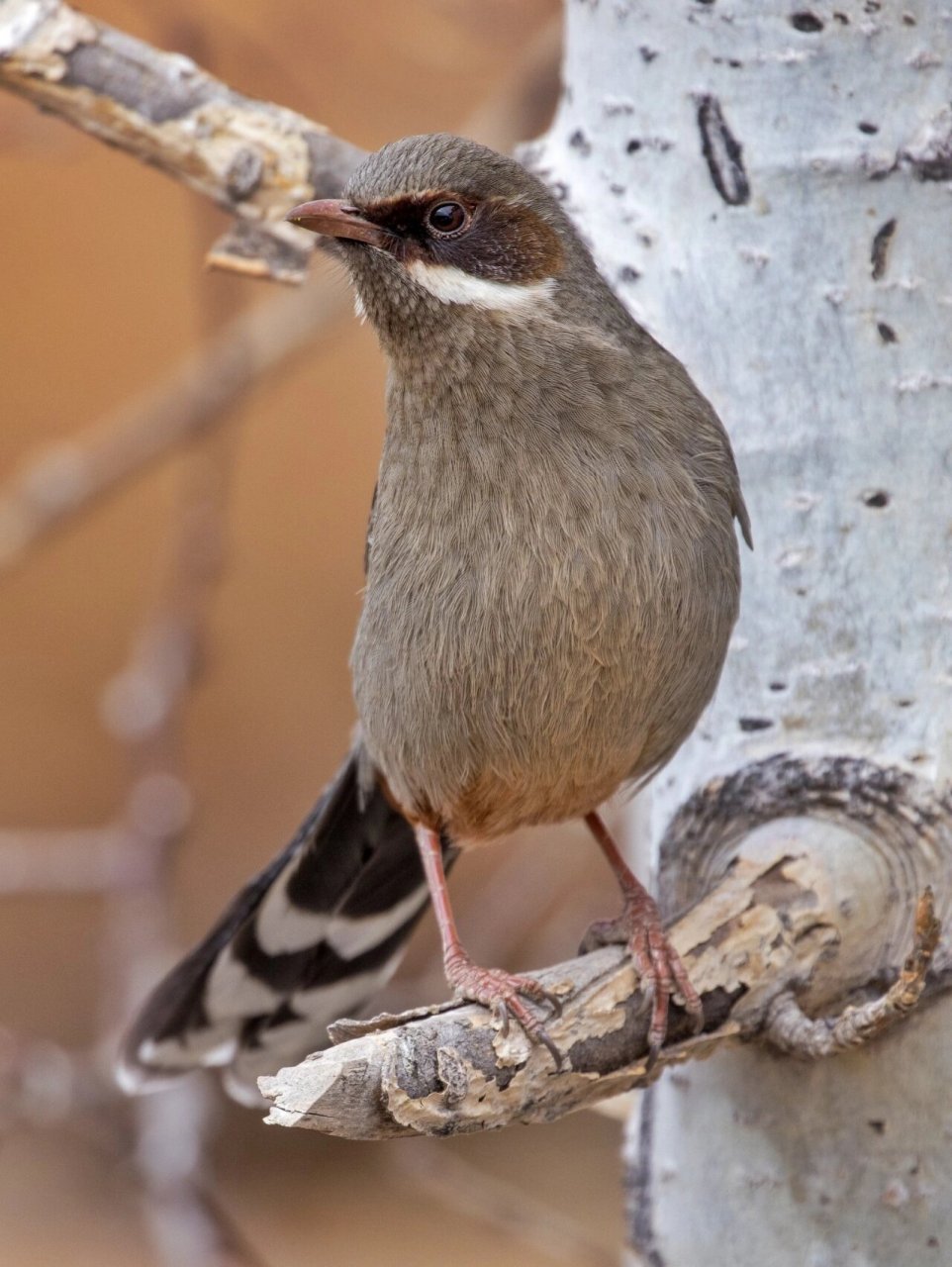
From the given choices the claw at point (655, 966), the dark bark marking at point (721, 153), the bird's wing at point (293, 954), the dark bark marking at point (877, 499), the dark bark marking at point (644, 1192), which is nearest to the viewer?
the claw at point (655, 966)

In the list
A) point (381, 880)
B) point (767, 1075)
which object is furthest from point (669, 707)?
point (381, 880)

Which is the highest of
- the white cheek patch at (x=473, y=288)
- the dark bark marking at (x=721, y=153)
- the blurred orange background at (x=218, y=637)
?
the dark bark marking at (x=721, y=153)

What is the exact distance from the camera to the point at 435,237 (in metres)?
3.06

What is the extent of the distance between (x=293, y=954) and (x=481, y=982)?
40.3 inches

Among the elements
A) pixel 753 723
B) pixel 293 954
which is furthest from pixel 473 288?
pixel 293 954

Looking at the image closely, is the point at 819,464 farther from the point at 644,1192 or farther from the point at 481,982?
the point at 644,1192

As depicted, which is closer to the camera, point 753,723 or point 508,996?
point 508,996

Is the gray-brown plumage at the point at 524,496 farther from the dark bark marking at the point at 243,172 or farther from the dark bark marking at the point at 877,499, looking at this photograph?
the dark bark marking at the point at 243,172

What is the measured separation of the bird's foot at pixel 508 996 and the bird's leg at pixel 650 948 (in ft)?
0.59

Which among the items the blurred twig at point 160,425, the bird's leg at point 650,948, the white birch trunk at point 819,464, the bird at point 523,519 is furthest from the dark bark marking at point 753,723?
the blurred twig at point 160,425

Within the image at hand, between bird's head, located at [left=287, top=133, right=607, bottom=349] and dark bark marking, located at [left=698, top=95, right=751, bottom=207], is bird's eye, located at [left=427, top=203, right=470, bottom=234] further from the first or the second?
dark bark marking, located at [left=698, top=95, right=751, bottom=207]

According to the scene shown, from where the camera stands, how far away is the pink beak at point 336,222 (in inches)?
117

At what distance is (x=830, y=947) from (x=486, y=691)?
0.78 meters

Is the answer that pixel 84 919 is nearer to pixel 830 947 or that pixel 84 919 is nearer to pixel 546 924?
pixel 546 924
